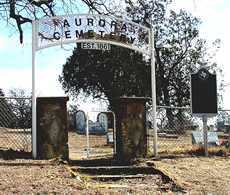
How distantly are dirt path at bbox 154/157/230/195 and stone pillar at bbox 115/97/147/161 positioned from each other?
96cm

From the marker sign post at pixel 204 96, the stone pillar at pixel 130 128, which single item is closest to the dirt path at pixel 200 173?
the stone pillar at pixel 130 128

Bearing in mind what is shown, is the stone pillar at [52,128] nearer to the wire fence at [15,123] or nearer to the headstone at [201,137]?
the wire fence at [15,123]

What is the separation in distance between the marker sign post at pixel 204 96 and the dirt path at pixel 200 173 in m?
1.30

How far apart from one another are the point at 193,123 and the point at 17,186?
10252 millimetres

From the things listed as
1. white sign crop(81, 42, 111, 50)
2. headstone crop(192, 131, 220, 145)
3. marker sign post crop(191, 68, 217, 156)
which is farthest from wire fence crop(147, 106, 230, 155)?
white sign crop(81, 42, 111, 50)

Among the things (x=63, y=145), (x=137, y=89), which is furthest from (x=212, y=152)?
(x=137, y=89)

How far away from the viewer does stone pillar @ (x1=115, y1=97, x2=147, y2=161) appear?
502 inches

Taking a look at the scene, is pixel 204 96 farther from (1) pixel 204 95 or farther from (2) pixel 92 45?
(2) pixel 92 45

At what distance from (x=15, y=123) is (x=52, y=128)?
5.12 ft

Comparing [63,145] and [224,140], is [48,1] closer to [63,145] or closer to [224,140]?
[63,145]

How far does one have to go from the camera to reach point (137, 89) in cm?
4344

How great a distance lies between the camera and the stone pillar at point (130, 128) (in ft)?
41.8

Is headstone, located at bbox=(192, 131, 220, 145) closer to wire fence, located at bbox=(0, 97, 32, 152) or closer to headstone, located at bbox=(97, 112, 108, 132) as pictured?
headstone, located at bbox=(97, 112, 108, 132)

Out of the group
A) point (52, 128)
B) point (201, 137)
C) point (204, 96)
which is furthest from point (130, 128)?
point (201, 137)
